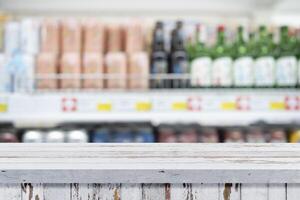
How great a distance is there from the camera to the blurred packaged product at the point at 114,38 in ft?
7.86

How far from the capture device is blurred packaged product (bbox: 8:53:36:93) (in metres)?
2.18

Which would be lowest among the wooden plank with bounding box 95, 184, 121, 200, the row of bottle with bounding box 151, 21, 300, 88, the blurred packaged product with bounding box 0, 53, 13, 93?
the wooden plank with bounding box 95, 184, 121, 200

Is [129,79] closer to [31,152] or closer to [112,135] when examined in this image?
[112,135]

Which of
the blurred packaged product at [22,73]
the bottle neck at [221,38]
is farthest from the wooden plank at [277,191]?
the bottle neck at [221,38]

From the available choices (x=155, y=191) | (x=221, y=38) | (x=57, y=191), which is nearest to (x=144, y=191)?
(x=155, y=191)

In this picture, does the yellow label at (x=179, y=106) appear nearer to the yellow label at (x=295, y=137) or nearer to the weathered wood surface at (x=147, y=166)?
the yellow label at (x=295, y=137)

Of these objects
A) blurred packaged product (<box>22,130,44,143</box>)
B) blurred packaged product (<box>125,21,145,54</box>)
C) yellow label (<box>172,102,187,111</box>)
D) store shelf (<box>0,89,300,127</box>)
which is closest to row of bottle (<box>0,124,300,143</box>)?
blurred packaged product (<box>22,130,44,143</box>)

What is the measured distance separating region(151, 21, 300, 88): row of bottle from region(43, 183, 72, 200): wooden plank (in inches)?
62.5

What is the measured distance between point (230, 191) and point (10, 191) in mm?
339

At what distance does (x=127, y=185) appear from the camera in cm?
74

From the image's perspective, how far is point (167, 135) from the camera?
2.34 metres

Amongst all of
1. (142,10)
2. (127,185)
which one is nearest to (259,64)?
(142,10)

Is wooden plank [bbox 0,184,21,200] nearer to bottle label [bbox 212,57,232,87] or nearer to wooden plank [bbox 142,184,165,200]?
wooden plank [bbox 142,184,165,200]

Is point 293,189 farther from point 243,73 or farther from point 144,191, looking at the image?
point 243,73
